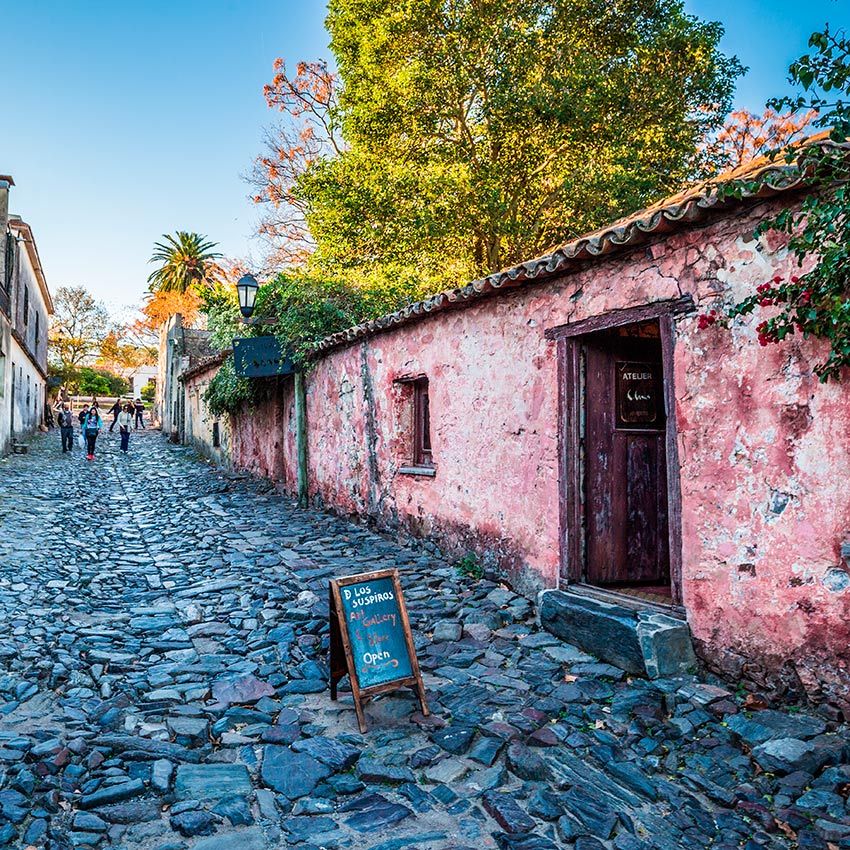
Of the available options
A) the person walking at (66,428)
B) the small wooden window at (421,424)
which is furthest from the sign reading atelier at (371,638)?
the person walking at (66,428)

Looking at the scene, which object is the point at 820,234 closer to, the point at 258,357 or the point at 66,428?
the point at 258,357

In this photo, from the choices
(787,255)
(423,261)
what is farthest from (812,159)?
(423,261)

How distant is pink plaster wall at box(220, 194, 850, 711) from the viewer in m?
3.85

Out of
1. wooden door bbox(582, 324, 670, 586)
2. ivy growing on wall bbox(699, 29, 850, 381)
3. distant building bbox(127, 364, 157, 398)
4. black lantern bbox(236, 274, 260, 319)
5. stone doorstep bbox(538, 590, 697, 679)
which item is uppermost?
distant building bbox(127, 364, 157, 398)

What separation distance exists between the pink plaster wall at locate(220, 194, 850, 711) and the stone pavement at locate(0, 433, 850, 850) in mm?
457

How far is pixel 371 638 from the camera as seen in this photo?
427cm

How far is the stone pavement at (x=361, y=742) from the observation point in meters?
3.04

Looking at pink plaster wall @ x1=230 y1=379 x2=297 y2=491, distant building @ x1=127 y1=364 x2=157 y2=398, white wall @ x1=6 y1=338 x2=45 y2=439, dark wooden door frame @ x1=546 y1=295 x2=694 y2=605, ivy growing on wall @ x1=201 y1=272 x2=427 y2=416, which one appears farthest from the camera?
distant building @ x1=127 y1=364 x2=157 y2=398

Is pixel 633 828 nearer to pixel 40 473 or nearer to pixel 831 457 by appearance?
pixel 831 457

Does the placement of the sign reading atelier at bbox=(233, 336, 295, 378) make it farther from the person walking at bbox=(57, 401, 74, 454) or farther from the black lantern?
the person walking at bbox=(57, 401, 74, 454)

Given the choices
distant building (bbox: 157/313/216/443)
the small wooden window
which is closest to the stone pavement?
the small wooden window

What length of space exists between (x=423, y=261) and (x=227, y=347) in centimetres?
499

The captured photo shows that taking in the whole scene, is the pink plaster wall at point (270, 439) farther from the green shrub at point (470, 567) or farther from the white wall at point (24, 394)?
the white wall at point (24, 394)

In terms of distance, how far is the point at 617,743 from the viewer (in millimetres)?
3791
